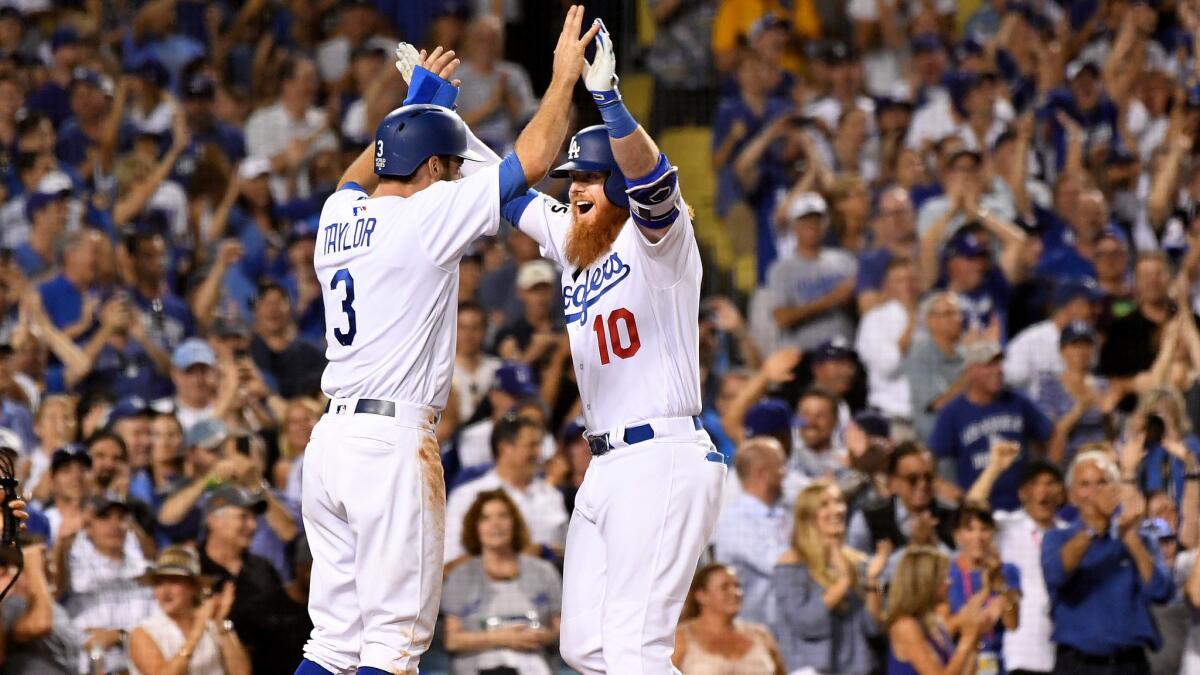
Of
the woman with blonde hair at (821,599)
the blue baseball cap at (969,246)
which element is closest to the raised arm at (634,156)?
the woman with blonde hair at (821,599)

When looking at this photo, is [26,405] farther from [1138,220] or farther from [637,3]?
[1138,220]

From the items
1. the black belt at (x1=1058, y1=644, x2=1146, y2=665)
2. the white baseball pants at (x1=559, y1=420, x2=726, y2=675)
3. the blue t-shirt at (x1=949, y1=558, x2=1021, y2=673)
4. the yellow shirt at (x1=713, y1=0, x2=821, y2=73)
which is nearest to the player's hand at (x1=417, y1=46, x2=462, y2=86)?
the white baseball pants at (x1=559, y1=420, x2=726, y2=675)

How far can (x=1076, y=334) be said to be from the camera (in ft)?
29.7

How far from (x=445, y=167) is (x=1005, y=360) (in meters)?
5.04

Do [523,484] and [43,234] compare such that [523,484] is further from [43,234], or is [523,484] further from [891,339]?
[43,234]

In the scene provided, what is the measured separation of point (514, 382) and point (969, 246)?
9.01 ft

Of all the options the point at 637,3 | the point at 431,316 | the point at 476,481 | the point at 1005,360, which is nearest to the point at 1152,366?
the point at 1005,360

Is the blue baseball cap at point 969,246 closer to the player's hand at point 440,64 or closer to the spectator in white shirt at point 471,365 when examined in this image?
the spectator in white shirt at point 471,365

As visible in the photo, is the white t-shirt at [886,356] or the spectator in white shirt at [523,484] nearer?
the spectator in white shirt at [523,484]

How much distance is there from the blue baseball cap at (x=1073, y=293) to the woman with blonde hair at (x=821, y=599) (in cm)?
255

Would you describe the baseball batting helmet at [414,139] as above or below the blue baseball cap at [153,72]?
below

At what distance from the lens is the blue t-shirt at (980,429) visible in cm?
865

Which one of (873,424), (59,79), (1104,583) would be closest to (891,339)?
(873,424)

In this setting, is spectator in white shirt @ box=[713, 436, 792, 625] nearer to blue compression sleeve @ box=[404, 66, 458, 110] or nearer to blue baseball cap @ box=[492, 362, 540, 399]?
blue baseball cap @ box=[492, 362, 540, 399]
